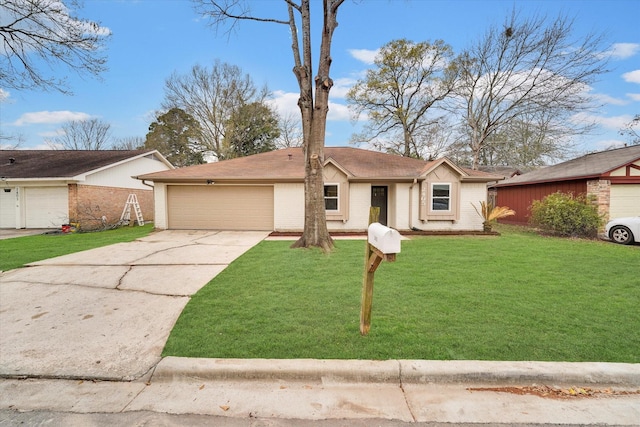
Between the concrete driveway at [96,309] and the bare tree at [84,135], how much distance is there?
33311mm

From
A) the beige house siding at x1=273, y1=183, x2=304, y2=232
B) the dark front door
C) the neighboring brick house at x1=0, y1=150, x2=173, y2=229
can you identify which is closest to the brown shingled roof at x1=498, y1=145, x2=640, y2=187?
the dark front door

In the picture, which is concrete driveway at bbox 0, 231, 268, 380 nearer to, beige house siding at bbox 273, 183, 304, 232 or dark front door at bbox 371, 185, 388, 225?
beige house siding at bbox 273, 183, 304, 232

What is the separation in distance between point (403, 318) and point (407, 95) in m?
23.1

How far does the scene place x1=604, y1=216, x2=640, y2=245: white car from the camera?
8961 mm

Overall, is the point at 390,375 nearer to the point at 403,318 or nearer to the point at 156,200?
the point at 403,318

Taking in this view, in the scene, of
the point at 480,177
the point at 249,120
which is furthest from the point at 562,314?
the point at 249,120

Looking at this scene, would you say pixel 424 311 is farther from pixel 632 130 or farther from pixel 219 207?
pixel 632 130

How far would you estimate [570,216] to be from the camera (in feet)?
34.0

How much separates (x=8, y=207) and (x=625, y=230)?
1011 inches

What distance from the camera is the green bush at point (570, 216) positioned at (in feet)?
33.7

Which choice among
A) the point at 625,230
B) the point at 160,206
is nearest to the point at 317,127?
the point at 160,206

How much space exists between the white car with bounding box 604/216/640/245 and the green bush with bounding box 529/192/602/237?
1.98 feet

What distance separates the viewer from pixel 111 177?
49.5 ft

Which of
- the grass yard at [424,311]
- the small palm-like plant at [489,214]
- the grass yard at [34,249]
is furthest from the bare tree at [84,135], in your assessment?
the small palm-like plant at [489,214]
